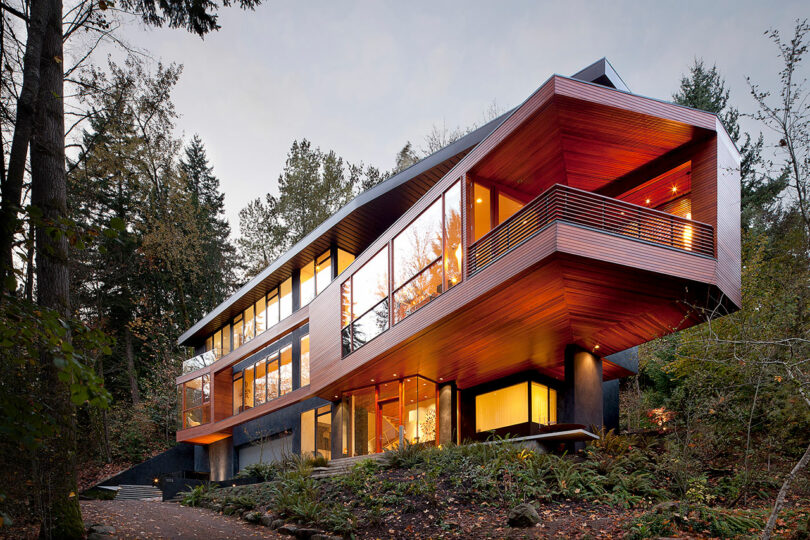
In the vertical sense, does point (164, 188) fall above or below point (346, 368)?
above

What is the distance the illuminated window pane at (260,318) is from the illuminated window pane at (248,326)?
480 mm

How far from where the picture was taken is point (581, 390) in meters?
12.5

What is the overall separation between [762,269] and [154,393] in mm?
27123

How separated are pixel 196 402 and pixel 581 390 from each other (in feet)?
59.8

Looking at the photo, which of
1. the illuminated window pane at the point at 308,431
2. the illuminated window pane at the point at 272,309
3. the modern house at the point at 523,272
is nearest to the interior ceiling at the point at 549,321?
the modern house at the point at 523,272

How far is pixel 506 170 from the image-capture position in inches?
444

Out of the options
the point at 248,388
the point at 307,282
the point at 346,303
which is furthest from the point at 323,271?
the point at 248,388

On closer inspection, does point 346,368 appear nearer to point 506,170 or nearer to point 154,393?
point 506,170

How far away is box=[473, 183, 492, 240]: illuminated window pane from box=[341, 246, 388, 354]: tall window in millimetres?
2787

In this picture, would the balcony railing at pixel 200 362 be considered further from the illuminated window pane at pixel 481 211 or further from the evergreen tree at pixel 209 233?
the illuminated window pane at pixel 481 211

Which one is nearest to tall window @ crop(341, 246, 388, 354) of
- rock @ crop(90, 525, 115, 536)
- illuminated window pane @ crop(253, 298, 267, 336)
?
rock @ crop(90, 525, 115, 536)

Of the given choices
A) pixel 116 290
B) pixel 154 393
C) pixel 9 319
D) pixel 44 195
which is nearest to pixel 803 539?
pixel 9 319

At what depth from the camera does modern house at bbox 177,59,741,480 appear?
9086 mm

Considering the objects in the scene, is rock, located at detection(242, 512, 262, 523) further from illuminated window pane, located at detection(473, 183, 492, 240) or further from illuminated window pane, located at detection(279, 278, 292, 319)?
illuminated window pane, located at detection(279, 278, 292, 319)
